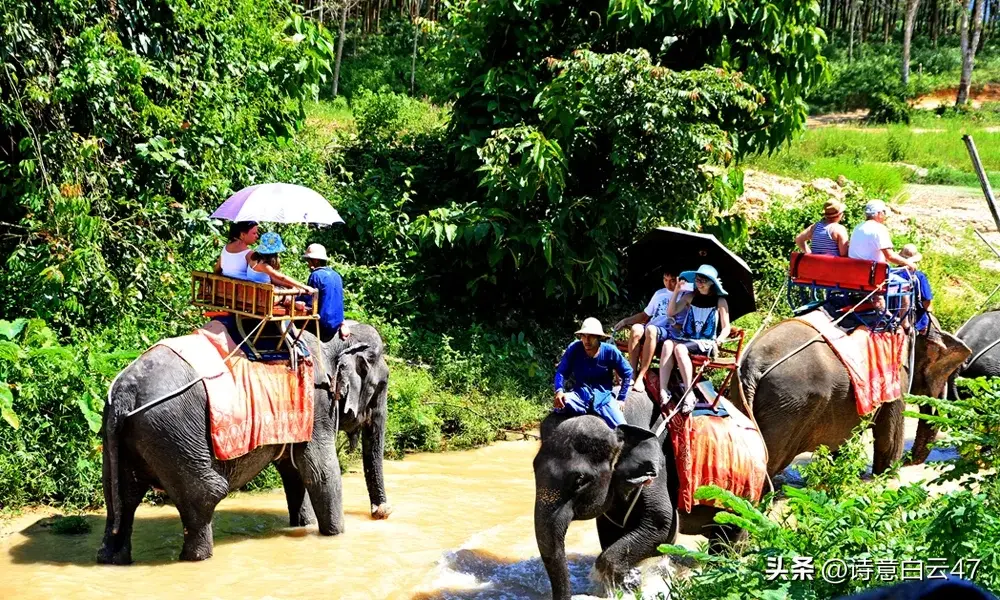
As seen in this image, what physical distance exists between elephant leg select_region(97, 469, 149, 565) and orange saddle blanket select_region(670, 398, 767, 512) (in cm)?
334

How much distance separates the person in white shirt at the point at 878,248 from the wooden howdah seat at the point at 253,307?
432 centimetres

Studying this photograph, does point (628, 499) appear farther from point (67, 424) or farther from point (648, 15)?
point (648, 15)

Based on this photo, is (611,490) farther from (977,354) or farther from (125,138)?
(125,138)

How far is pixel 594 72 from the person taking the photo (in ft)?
40.9

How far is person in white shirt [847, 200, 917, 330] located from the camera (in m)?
8.99

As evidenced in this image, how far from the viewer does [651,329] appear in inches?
277

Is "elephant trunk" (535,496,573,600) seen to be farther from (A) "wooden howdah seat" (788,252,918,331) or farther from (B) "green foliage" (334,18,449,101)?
(B) "green foliage" (334,18,449,101)

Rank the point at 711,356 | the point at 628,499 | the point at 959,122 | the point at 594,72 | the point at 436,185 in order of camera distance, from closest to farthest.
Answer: the point at 628,499 → the point at 711,356 → the point at 594,72 → the point at 436,185 → the point at 959,122

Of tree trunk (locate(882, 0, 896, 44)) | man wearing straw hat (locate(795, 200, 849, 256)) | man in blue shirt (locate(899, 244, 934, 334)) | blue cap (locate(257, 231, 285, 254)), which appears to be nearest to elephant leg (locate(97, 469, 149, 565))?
blue cap (locate(257, 231, 285, 254))

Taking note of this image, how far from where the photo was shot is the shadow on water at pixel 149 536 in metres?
7.31

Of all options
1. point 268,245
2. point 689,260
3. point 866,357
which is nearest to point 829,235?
point 866,357

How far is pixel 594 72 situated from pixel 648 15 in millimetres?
955

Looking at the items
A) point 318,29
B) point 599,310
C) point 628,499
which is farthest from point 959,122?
point 628,499

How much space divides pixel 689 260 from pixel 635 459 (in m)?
1.93
